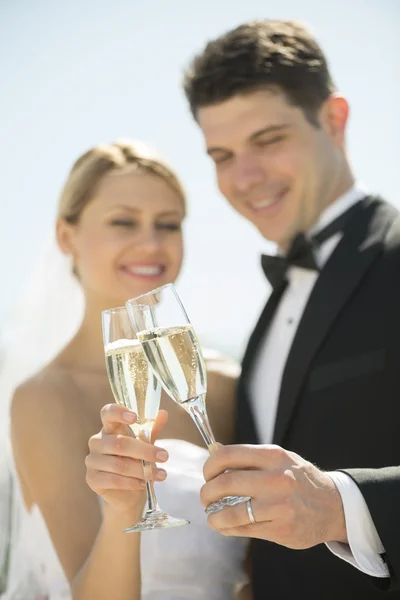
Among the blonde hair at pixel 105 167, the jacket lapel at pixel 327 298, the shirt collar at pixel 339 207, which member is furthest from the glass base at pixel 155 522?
the blonde hair at pixel 105 167

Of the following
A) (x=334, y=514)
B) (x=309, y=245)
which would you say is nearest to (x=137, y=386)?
(x=334, y=514)

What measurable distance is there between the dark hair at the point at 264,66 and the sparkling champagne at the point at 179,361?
247 cm

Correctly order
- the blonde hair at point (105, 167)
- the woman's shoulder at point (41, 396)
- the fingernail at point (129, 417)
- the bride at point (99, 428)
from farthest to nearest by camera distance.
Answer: the blonde hair at point (105, 167) → the woman's shoulder at point (41, 396) → the bride at point (99, 428) → the fingernail at point (129, 417)

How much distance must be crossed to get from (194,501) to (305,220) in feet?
5.68

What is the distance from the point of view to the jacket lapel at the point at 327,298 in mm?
3193

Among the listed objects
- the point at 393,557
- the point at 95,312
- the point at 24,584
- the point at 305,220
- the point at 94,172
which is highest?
the point at 94,172

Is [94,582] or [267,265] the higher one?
[267,265]

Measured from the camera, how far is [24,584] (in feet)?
14.8

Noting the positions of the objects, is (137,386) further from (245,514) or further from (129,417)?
(245,514)

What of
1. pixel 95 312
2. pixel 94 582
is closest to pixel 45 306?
pixel 95 312

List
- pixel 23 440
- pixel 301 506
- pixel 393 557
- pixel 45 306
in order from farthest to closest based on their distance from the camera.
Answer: pixel 45 306 < pixel 23 440 < pixel 393 557 < pixel 301 506

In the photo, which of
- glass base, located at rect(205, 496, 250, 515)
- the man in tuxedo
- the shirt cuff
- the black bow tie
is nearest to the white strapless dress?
the man in tuxedo

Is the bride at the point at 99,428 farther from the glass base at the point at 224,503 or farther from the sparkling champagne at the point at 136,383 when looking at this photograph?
the glass base at the point at 224,503

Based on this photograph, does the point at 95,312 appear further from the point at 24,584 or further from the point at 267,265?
the point at 24,584
